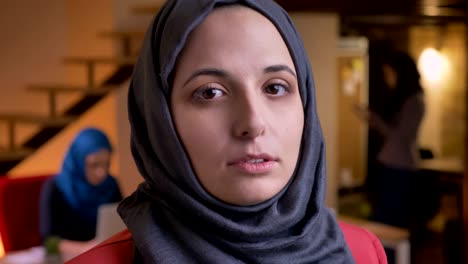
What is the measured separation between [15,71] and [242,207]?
3838 millimetres

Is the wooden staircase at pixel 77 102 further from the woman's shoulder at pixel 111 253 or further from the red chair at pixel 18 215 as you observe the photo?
the woman's shoulder at pixel 111 253

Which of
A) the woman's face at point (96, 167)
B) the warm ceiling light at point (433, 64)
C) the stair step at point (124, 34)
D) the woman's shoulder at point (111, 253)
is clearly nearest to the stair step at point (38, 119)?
the stair step at point (124, 34)

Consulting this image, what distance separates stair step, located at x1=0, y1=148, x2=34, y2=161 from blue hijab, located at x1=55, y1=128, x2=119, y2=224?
965 millimetres

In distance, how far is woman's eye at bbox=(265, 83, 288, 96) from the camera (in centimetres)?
71

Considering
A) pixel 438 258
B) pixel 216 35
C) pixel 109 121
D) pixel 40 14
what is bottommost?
pixel 438 258

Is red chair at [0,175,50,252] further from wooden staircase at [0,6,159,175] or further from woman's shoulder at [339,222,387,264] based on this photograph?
woman's shoulder at [339,222,387,264]

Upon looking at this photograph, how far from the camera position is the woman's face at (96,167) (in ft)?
8.50

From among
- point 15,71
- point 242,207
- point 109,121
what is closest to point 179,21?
point 242,207

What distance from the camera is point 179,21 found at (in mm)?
695

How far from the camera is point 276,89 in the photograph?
71cm

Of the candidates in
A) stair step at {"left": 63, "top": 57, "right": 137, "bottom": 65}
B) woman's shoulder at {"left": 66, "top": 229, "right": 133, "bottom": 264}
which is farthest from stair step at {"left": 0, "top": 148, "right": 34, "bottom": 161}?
woman's shoulder at {"left": 66, "top": 229, "right": 133, "bottom": 264}

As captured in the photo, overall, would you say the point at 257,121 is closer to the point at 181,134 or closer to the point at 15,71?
the point at 181,134

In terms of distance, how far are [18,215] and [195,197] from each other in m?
2.10

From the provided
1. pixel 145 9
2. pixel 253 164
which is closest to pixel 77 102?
pixel 145 9
